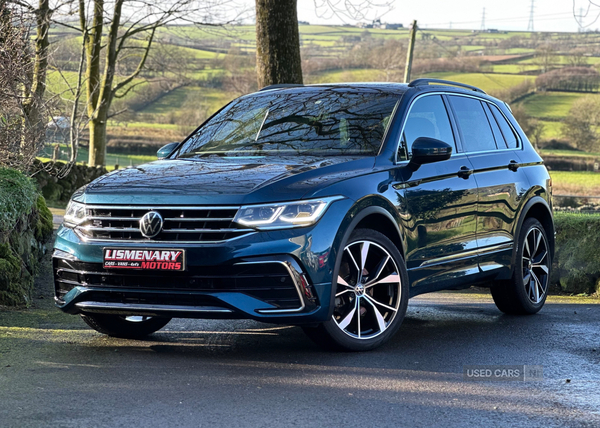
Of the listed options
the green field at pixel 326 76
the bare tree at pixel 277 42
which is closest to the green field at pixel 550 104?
the green field at pixel 326 76

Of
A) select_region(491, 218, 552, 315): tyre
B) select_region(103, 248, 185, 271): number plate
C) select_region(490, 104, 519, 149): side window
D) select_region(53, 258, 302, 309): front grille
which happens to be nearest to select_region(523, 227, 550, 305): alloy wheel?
select_region(491, 218, 552, 315): tyre

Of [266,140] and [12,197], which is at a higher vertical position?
[266,140]

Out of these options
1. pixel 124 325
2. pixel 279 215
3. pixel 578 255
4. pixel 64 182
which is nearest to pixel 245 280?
pixel 279 215

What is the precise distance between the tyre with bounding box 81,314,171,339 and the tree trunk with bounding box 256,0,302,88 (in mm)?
5999

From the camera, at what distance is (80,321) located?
283 inches

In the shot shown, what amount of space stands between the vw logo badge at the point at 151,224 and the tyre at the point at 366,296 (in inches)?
44.2

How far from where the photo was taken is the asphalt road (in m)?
4.35

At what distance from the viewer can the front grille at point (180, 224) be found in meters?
5.26

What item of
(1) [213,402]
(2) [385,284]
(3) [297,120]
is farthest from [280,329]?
(1) [213,402]

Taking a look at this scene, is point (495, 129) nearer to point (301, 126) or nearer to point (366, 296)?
point (301, 126)

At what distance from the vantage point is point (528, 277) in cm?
812

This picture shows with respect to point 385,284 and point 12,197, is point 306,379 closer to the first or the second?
point 385,284

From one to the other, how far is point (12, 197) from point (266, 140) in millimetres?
2674

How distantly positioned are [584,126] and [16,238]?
279ft
